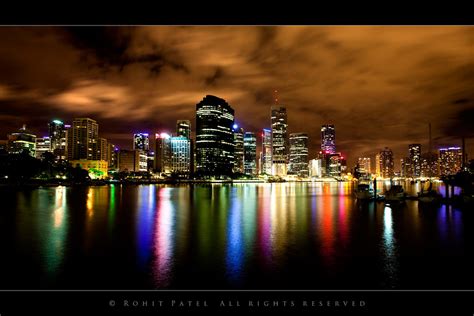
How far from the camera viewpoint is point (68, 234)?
15.6m

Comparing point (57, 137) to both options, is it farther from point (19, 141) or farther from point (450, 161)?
point (450, 161)

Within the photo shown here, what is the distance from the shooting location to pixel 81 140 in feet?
495

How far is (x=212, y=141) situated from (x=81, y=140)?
5788 centimetres

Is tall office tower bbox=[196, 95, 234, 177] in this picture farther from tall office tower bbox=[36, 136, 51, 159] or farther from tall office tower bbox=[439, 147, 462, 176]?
tall office tower bbox=[439, 147, 462, 176]

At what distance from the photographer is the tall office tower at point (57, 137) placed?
144875mm

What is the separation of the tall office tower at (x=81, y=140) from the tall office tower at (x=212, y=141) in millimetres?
49173

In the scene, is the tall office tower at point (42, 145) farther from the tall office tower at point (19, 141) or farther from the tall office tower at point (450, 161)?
the tall office tower at point (450, 161)

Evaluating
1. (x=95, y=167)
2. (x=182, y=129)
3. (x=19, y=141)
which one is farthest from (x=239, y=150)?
(x=19, y=141)

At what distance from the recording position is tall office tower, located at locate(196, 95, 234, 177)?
137 m

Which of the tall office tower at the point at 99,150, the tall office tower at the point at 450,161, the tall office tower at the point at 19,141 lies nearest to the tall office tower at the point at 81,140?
the tall office tower at the point at 99,150

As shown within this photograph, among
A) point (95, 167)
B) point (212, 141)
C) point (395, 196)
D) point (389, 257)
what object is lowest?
point (389, 257)
